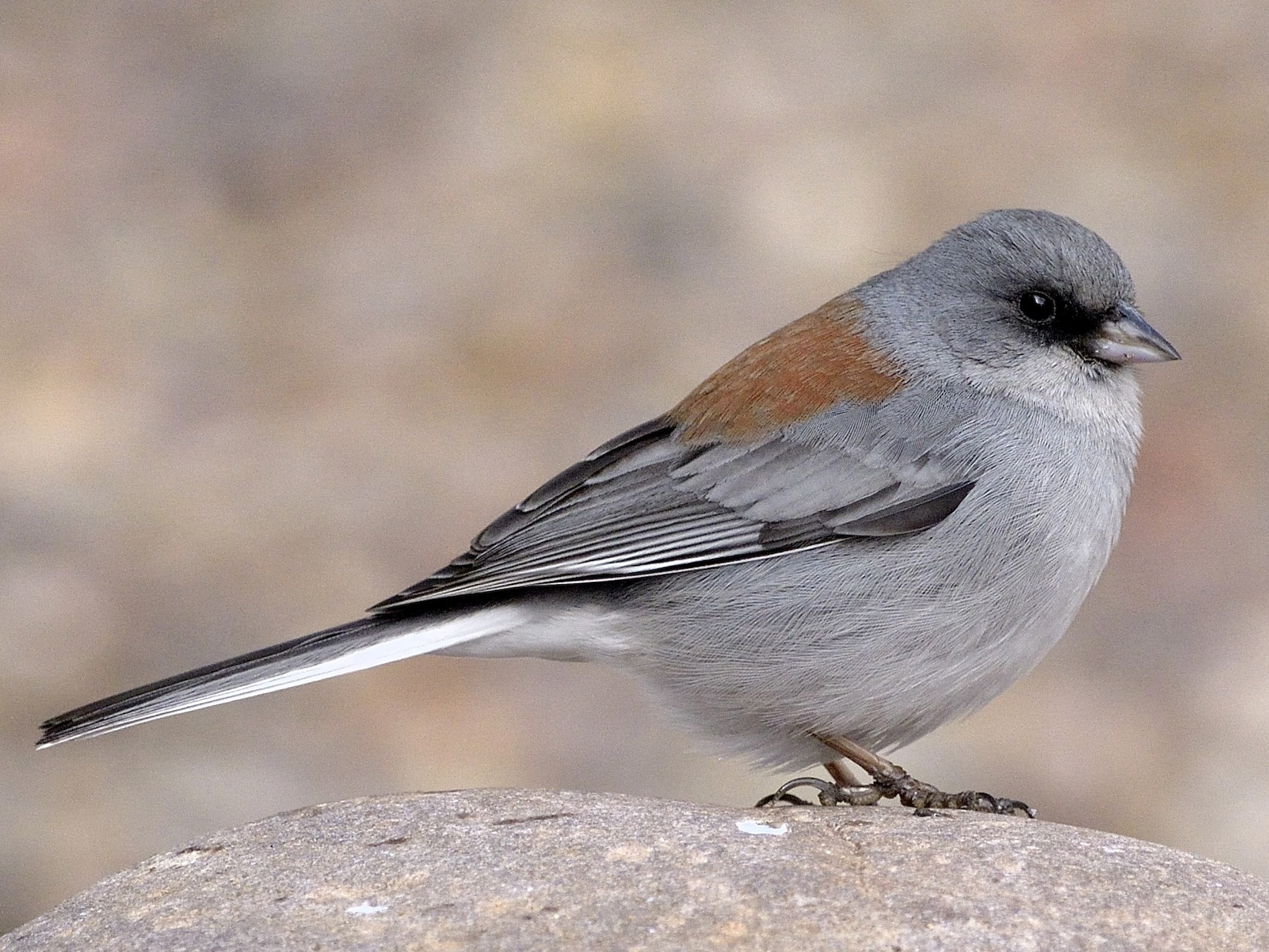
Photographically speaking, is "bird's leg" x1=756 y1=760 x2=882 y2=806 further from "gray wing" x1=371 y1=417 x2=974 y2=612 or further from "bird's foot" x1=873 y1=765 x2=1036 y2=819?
"gray wing" x1=371 y1=417 x2=974 y2=612

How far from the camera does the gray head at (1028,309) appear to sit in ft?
12.8

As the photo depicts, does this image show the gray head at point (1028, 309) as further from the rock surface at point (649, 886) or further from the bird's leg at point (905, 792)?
the rock surface at point (649, 886)

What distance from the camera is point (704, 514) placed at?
387cm

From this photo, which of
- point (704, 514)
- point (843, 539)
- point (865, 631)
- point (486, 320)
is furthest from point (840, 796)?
point (486, 320)

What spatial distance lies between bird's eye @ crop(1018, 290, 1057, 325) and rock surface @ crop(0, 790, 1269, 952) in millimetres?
1403

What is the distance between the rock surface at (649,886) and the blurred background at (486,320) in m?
2.29

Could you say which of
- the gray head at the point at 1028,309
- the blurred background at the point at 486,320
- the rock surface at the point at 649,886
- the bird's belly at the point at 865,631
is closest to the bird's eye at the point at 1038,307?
the gray head at the point at 1028,309

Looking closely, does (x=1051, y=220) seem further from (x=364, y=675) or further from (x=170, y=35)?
(x=170, y=35)

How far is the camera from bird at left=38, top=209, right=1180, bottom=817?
3566mm

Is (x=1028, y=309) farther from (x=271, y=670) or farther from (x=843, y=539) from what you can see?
(x=271, y=670)

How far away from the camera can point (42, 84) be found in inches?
305

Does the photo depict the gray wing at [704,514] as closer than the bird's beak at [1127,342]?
Yes

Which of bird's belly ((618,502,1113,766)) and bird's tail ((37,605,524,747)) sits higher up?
bird's tail ((37,605,524,747))

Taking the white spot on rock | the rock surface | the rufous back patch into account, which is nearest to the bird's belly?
the rufous back patch
